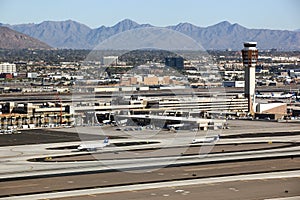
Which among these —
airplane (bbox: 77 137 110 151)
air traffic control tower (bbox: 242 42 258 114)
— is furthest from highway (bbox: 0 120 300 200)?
air traffic control tower (bbox: 242 42 258 114)

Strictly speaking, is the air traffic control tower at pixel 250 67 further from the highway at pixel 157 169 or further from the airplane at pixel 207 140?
the airplane at pixel 207 140

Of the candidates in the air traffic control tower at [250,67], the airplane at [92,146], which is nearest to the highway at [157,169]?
the airplane at [92,146]

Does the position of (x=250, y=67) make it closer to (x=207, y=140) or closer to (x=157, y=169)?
(x=207, y=140)

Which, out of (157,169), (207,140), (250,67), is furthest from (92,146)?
(250,67)

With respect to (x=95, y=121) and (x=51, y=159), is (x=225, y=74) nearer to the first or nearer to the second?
(x=95, y=121)

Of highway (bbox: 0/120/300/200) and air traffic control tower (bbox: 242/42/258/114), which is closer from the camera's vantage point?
highway (bbox: 0/120/300/200)

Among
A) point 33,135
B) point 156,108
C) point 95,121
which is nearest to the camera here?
point 33,135

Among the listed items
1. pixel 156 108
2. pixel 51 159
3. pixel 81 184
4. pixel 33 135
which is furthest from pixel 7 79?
pixel 81 184

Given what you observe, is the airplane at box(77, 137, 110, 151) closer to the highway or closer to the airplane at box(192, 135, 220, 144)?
the highway
